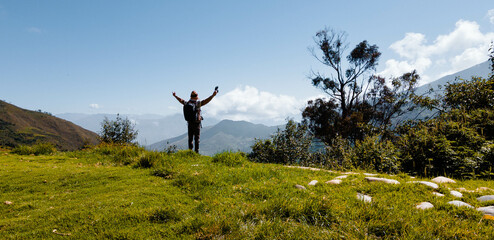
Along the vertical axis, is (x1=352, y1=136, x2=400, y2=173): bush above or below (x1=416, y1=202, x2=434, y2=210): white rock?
above

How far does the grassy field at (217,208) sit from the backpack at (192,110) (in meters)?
4.62

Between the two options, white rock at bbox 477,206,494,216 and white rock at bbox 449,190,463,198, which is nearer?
white rock at bbox 477,206,494,216

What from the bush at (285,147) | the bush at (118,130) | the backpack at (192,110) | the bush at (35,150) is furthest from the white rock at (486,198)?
the bush at (118,130)

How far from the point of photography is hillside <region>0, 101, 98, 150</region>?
403 feet

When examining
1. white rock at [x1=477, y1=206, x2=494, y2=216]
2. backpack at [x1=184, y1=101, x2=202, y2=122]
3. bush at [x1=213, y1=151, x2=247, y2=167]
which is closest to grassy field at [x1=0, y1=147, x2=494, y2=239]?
white rock at [x1=477, y1=206, x2=494, y2=216]

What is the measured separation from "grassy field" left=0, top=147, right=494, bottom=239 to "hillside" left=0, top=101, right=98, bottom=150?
142115mm

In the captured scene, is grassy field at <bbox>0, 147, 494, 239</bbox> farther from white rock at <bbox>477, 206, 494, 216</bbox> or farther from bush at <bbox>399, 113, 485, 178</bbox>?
bush at <bbox>399, 113, 485, 178</bbox>

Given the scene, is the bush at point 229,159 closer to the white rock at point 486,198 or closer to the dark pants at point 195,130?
the dark pants at point 195,130

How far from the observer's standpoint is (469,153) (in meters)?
6.89

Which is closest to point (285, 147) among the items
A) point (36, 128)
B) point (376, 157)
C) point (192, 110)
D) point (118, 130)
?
point (376, 157)

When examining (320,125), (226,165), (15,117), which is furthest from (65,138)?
(226,165)

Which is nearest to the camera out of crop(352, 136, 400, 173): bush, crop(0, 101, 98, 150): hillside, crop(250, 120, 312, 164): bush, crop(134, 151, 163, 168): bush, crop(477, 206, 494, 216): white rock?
crop(477, 206, 494, 216): white rock

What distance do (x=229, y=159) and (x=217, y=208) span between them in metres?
4.71

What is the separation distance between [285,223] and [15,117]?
206394 millimetres
